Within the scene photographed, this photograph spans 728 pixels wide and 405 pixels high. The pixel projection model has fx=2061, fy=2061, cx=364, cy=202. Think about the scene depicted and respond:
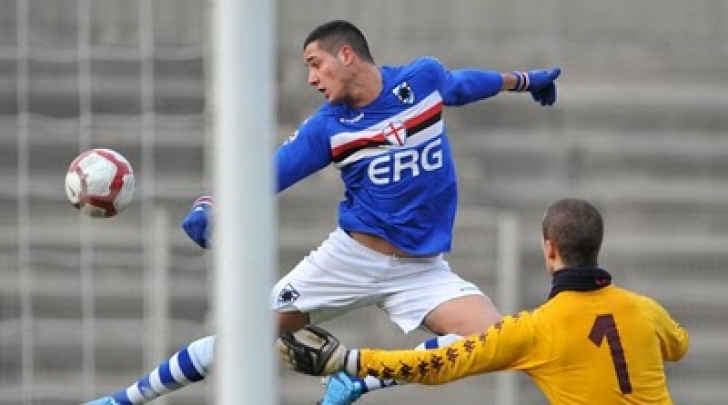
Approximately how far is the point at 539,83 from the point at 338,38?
2.77 feet

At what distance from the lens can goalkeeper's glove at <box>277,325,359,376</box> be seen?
5.15m

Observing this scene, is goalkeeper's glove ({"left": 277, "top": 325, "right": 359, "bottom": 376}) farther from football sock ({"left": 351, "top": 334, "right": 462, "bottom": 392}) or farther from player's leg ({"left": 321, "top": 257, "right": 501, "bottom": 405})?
player's leg ({"left": 321, "top": 257, "right": 501, "bottom": 405})

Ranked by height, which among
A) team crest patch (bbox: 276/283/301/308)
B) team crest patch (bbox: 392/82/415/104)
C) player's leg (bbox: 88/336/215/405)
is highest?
team crest patch (bbox: 392/82/415/104)

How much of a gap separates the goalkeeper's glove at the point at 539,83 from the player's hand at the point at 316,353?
6.26 ft

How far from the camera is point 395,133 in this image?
21.3 feet

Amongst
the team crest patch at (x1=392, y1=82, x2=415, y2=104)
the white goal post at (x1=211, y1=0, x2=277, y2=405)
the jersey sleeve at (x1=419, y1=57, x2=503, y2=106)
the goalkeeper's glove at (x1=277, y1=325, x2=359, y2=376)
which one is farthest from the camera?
the jersey sleeve at (x1=419, y1=57, x2=503, y2=106)

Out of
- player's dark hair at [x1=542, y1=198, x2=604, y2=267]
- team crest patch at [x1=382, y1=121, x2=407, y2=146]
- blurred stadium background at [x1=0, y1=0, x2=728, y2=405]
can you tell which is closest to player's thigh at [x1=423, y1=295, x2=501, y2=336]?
team crest patch at [x1=382, y1=121, x2=407, y2=146]

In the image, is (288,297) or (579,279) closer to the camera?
(579,279)

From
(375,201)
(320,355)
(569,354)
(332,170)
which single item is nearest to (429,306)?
(375,201)

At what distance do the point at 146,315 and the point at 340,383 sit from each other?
12.8 ft

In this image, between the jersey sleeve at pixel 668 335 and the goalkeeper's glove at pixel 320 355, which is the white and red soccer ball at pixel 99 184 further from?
the jersey sleeve at pixel 668 335

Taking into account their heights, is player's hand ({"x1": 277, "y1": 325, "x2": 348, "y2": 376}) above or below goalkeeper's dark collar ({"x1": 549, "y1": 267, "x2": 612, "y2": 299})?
below

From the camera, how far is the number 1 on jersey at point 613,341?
16.6 feet

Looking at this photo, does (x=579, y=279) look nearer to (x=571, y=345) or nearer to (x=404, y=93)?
(x=571, y=345)
